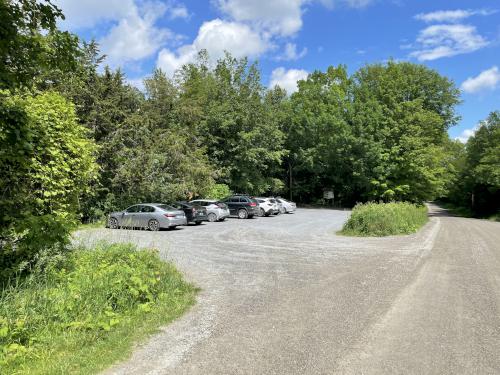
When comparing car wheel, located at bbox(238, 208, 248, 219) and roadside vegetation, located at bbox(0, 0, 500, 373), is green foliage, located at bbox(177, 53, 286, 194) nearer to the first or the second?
roadside vegetation, located at bbox(0, 0, 500, 373)

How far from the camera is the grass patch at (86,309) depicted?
4480mm

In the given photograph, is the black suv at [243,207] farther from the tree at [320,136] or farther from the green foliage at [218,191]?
the tree at [320,136]

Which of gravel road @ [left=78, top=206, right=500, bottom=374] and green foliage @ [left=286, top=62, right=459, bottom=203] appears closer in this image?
gravel road @ [left=78, top=206, right=500, bottom=374]

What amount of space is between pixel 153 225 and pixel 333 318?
606 inches

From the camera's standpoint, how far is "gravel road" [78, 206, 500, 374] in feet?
14.7

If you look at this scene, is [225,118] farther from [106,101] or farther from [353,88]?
[353,88]

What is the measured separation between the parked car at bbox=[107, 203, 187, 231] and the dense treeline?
8.04ft

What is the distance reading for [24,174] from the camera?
7609 millimetres

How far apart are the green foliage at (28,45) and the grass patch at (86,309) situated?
3.04 meters

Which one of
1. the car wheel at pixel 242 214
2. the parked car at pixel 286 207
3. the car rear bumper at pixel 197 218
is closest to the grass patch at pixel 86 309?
the car rear bumper at pixel 197 218

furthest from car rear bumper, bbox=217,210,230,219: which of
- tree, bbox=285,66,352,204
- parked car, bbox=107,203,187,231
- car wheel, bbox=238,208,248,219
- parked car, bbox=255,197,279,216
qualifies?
tree, bbox=285,66,352,204

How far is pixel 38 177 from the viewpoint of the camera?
25.8ft

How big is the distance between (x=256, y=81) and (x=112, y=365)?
4100 cm

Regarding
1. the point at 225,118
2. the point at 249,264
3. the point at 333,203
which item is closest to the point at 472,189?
the point at 333,203
